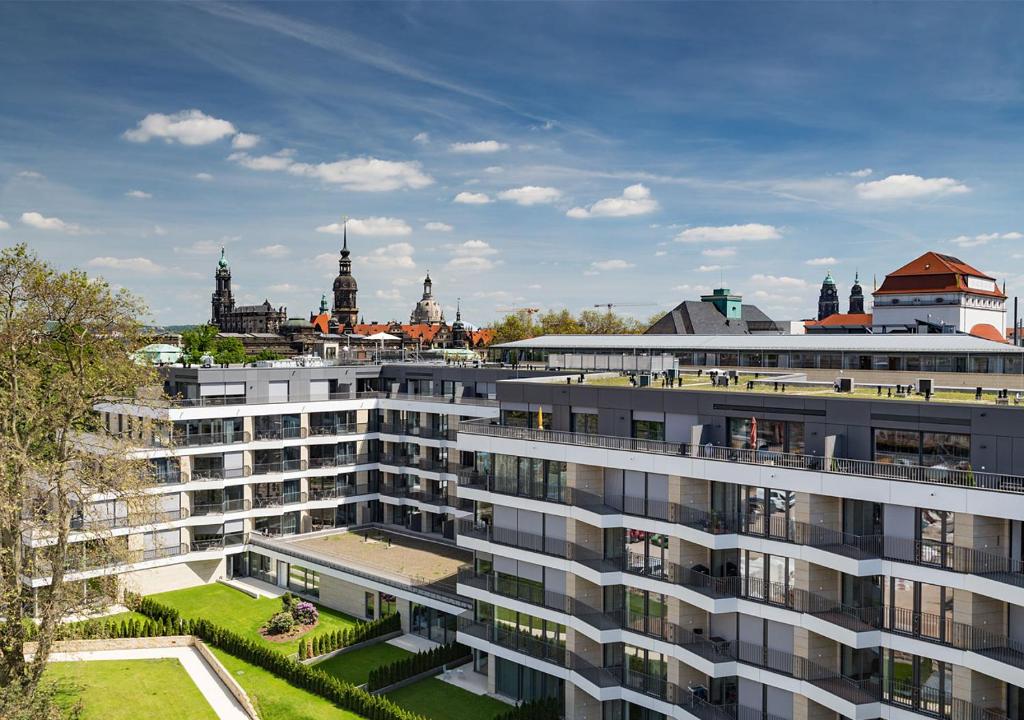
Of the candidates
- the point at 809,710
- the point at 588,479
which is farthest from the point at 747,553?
the point at 588,479

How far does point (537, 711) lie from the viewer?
3422 centimetres

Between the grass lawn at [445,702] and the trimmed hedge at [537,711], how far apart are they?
70.3 inches

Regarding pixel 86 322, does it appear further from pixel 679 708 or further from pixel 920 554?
pixel 920 554

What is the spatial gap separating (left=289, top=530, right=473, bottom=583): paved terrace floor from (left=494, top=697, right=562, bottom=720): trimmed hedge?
11217mm

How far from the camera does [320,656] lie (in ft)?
137

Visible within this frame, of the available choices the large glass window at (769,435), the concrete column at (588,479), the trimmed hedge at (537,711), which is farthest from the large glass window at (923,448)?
the trimmed hedge at (537,711)

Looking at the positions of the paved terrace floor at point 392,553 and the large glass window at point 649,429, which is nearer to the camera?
the large glass window at point 649,429

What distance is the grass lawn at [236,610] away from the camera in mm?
45197

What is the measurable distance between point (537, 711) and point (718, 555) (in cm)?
1095

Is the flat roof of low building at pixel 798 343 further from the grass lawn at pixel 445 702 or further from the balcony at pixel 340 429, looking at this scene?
the grass lawn at pixel 445 702

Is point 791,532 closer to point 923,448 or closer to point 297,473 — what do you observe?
point 923,448

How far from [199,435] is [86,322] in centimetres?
1682

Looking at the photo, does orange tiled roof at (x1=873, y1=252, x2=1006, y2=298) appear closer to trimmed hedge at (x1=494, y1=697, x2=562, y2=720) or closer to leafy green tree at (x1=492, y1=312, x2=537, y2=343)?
leafy green tree at (x1=492, y1=312, x2=537, y2=343)

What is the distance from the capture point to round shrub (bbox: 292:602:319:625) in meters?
45.8
